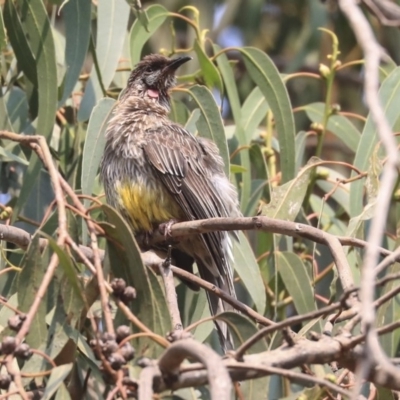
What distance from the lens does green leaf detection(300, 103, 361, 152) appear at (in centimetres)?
446

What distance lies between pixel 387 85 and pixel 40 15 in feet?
4.68

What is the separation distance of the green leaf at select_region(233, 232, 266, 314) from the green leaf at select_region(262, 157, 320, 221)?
0.98 ft

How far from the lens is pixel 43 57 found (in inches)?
147

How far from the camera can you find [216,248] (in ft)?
12.5

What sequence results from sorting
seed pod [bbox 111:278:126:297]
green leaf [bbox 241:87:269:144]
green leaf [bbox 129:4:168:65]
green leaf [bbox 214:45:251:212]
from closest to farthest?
seed pod [bbox 111:278:126:297] → green leaf [bbox 214:45:251:212] → green leaf [bbox 129:4:168:65] → green leaf [bbox 241:87:269:144]

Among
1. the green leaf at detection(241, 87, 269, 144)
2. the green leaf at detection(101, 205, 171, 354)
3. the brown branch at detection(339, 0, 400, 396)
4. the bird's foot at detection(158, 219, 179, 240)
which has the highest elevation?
the brown branch at detection(339, 0, 400, 396)

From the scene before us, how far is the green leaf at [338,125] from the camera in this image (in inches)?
176

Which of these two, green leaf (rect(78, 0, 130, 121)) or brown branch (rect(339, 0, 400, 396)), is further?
green leaf (rect(78, 0, 130, 121))

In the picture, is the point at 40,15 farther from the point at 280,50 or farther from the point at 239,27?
the point at 280,50

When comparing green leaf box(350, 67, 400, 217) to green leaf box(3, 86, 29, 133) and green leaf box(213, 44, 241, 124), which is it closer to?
green leaf box(213, 44, 241, 124)

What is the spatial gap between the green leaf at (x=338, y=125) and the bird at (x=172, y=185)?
0.61 meters

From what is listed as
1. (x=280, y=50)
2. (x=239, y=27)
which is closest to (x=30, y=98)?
(x=239, y=27)

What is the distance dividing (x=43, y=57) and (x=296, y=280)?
1.33 meters

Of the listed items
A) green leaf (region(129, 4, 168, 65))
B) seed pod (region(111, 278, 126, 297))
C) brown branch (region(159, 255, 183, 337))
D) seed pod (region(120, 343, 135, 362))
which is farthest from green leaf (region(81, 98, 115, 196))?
seed pod (region(120, 343, 135, 362))
